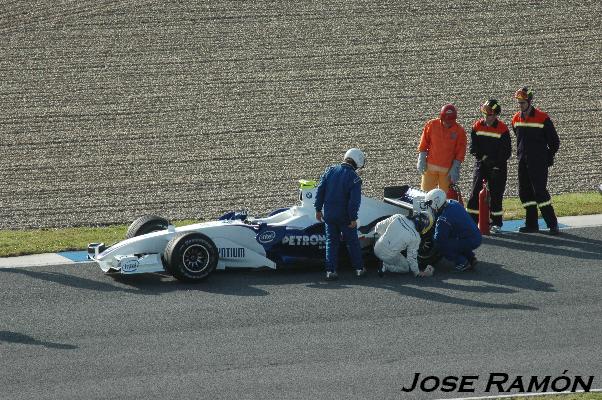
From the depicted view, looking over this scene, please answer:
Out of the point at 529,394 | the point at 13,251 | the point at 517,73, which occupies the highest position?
the point at 517,73

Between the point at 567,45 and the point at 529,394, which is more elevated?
the point at 567,45

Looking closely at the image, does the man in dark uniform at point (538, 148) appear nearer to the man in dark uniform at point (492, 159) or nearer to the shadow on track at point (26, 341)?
the man in dark uniform at point (492, 159)

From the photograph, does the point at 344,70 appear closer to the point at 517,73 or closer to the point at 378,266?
the point at 517,73

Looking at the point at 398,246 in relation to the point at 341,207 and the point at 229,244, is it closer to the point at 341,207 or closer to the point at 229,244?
the point at 341,207

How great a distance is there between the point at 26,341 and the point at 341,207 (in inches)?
175

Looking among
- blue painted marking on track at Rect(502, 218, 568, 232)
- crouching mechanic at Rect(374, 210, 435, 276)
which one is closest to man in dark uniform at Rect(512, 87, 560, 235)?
blue painted marking on track at Rect(502, 218, 568, 232)

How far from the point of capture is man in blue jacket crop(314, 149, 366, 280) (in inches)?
A: 603

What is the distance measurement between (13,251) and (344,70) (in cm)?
1322

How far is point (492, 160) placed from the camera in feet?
60.3

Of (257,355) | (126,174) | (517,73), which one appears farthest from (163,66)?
(257,355)

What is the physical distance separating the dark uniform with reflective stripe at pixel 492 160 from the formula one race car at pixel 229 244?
Answer: 239cm

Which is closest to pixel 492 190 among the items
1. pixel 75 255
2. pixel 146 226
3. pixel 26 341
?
pixel 146 226

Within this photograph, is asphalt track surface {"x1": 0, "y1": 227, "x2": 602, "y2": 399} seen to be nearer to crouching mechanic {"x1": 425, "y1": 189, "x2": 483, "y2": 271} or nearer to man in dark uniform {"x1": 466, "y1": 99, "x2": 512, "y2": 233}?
crouching mechanic {"x1": 425, "y1": 189, "x2": 483, "y2": 271}

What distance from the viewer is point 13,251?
17.5m
